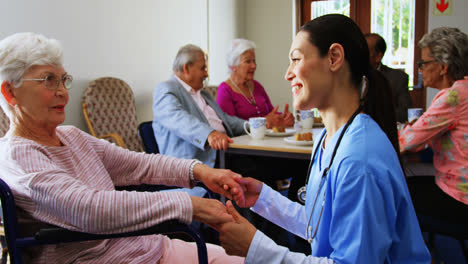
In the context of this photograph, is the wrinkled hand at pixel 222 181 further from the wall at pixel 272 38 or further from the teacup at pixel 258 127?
the wall at pixel 272 38

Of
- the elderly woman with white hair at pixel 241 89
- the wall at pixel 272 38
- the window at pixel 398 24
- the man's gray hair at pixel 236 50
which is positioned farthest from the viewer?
the wall at pixel 272 38

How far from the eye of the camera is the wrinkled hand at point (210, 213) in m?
1.01

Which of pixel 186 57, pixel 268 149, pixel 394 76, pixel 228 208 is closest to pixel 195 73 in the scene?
pixel 186 57

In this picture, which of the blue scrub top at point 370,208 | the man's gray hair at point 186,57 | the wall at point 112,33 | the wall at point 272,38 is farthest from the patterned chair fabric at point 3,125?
the wall at point 272,38

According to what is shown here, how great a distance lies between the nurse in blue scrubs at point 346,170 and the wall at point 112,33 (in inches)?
89.7

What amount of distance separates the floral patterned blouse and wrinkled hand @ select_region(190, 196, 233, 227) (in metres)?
1.22

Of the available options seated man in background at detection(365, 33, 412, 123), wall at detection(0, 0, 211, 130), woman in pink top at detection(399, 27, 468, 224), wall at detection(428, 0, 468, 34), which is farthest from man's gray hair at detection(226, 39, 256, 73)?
wall at detection(428, 0, 468, 34)

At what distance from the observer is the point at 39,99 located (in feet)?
3.83

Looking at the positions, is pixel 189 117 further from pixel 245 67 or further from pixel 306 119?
pixel 245 67

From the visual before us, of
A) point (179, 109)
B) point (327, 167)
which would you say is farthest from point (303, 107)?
point (179, 109)

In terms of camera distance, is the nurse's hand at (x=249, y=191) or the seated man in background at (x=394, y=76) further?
the seated man in background at (x=394, y=76)

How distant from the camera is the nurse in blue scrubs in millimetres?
792

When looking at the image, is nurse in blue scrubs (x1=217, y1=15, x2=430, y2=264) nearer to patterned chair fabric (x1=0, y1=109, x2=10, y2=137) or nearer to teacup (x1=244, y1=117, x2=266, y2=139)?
teacup (x1=244, y1=117, x2=266, y2=139)

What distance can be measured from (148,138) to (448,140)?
1.75 metres
